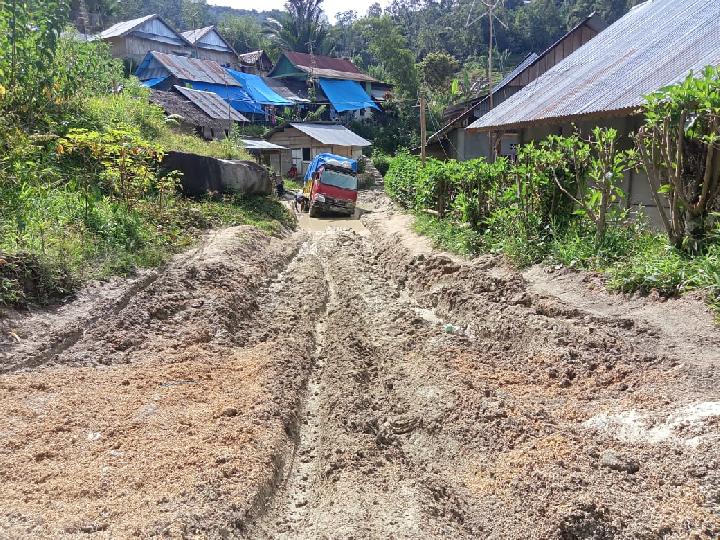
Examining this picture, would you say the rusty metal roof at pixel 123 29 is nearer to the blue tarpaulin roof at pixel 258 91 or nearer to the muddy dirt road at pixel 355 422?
the blue tarpaulin roof at pixel 258 91

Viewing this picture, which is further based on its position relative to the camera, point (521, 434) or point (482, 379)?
point (482, 379)

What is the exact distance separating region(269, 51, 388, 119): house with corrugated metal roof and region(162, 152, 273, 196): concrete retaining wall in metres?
Answer: 27.6

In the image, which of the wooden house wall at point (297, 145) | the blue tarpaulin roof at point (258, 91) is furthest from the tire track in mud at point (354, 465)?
the blue tarpaulin roof at point (258, 91)

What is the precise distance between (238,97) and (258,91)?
296 centimetres

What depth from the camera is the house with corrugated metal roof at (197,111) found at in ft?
85.4

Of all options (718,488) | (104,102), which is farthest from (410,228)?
(718,488)

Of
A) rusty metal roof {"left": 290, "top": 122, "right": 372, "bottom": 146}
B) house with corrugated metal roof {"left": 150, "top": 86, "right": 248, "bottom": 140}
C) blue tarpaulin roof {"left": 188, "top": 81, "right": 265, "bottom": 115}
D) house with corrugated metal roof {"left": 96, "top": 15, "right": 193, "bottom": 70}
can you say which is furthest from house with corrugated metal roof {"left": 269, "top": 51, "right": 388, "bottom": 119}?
house with corrugated metal roof {"left": 150, "top": 86, "right": 248, "bottom": 140}

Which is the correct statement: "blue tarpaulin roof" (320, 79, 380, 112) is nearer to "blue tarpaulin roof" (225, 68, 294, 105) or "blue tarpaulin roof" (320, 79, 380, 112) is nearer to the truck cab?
"blue tarpaulin roof" (225, 68, 294, 105)

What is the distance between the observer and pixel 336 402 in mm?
6105

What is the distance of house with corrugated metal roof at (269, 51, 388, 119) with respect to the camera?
45.6m

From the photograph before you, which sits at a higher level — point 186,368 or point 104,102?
point 104,102

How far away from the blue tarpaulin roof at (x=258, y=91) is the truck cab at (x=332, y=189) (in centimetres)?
1946

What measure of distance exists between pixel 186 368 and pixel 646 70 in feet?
35.6

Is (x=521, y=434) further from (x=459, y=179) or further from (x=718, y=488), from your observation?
(x=459, y=179)
